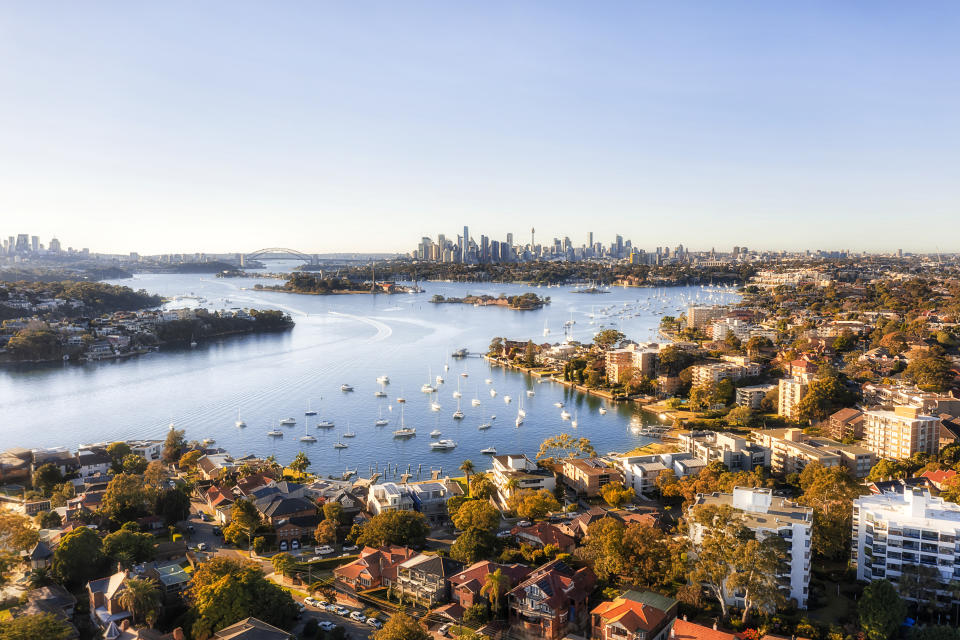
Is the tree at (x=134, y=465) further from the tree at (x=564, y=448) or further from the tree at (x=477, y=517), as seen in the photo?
the tree at (x=564, y=448)

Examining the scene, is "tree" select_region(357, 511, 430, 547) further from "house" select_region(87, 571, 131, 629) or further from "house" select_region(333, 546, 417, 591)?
"house" select_region(87, 571, 131, 629)

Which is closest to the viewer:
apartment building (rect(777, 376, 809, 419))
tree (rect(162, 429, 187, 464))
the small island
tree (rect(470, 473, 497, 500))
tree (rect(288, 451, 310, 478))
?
tree (rect(470, 473, 497, 500))

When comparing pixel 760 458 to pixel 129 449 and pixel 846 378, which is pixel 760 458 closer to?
pixel 846 378

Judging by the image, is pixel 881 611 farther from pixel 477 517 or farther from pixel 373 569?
pixel 373 569

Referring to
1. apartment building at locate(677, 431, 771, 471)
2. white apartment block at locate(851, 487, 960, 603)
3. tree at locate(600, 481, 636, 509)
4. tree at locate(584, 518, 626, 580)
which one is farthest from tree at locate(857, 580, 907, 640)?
apartment building at locate(677, 431, 771, 471)

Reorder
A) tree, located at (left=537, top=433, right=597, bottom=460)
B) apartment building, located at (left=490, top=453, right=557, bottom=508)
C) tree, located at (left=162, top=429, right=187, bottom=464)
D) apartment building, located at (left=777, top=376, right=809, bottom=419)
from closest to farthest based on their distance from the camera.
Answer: apartment building, located at (left=490, top=453, right=557, bottom=508)
tree, located at (left=162, top=429, right=187, bottom=464)
tree, located at (left=537, top=433, right=597, bottom=460)
apartment building, located at (left=777, top=376, right=809, bottom=419)

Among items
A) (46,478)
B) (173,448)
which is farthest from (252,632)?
(173,448)
